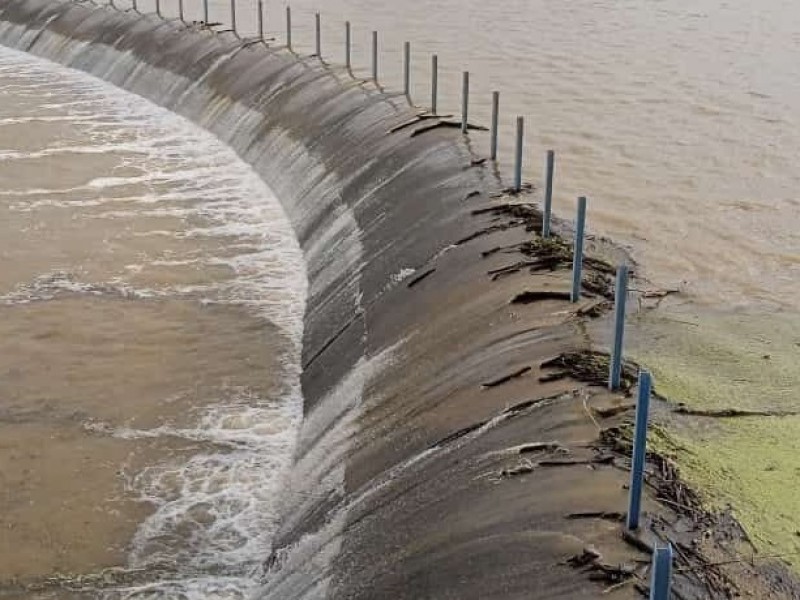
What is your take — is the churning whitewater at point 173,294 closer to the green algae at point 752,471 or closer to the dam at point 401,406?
the dam at point 401,406

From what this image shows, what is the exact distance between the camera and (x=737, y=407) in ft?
23.4

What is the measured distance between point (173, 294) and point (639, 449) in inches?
335

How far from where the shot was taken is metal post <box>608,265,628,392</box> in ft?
21.1

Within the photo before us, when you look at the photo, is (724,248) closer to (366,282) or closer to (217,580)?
(366,282)

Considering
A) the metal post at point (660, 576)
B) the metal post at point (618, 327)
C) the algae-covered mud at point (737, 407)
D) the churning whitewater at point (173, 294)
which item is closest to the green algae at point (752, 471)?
the algae-covered mud at point (737, 407)

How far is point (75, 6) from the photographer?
2984 cm

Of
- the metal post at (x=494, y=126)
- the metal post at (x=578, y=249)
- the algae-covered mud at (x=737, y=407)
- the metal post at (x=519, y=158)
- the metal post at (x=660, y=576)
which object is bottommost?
the metal post at (x=660, y=576)

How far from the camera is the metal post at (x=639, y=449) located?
500 centimetres

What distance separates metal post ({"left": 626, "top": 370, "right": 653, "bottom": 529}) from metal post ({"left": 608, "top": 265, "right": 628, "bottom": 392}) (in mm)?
1231

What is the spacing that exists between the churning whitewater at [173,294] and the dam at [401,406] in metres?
0.04

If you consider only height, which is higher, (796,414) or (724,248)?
(724,248)

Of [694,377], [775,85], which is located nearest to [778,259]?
[694,377]

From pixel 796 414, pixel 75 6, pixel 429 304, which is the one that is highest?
pixel 75 6

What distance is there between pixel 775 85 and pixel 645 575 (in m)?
14.6
